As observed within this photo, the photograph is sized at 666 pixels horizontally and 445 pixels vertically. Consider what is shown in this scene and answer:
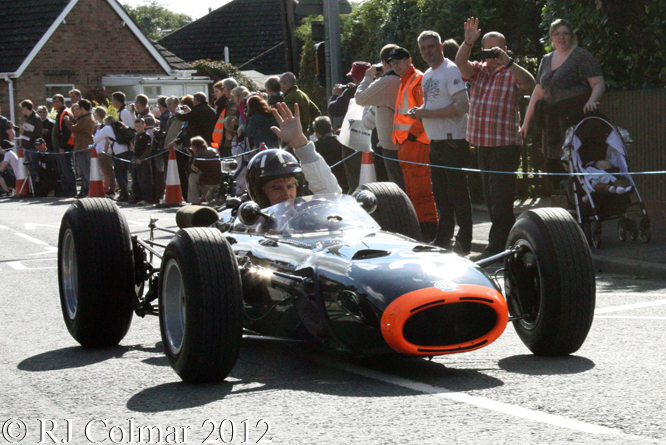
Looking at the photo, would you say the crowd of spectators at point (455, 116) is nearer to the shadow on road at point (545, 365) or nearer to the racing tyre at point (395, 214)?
the racing tyre at point (395, 214)

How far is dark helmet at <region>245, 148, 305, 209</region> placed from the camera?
7.34m

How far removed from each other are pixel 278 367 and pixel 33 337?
2.30 m

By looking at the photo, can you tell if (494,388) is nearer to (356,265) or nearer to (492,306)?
(492,306)


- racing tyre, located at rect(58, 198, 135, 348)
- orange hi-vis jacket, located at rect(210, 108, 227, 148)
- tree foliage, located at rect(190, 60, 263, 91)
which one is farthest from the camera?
tree foliage, located at rect(190, 60, 263, 91)

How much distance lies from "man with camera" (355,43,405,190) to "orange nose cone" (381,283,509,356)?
645 centimetres

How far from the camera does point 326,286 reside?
594 centimetres

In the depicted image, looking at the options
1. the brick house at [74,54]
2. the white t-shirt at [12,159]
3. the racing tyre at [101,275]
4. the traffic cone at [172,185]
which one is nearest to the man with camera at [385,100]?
the racing tyre at [101,275]

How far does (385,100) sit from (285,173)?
5092 millimetres

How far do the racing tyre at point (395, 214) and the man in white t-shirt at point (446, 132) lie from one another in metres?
3.55

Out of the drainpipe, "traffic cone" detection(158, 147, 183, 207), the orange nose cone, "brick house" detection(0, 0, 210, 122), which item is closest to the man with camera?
the orange nose cone

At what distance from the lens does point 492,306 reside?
5.64 meters

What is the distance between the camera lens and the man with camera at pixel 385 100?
12.2 metres

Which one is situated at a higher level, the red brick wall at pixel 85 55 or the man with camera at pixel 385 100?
the red brick wall at pixel 85 55

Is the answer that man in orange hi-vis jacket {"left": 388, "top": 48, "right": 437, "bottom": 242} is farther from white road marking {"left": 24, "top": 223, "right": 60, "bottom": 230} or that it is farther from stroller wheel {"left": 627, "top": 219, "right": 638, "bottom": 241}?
white road marking {"left": 24, "top": 223, "right": 60, "bottom": 230}
